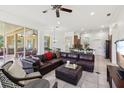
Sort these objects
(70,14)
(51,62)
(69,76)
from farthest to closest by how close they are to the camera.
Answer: (70,14)
(51,62)
(69,76)

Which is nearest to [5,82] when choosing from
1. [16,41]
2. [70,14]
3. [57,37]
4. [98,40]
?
[16,41]

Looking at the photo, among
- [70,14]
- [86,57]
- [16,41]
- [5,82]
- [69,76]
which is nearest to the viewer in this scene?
[5,82]

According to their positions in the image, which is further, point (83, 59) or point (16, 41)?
point (16, 41)

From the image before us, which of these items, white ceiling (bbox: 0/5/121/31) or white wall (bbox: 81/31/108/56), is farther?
white wall (bbox: 81/31/108/56)

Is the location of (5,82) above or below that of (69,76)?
above

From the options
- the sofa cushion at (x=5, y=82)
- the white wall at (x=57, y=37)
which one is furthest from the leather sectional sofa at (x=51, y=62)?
the white wall at (x=57, y=37)

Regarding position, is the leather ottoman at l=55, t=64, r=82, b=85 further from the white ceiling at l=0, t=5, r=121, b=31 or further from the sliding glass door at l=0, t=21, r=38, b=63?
the sliding glass door at l=0, t=21, r=38, b=63

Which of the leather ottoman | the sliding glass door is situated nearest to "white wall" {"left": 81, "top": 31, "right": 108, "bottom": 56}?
the sliding glass door

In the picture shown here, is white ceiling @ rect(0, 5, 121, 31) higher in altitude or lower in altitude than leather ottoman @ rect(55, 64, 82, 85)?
higher

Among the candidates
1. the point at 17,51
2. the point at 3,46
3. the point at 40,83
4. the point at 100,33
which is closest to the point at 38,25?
the point at 17,51

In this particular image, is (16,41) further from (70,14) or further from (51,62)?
(70,14)

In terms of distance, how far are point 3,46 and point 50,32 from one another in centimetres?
423

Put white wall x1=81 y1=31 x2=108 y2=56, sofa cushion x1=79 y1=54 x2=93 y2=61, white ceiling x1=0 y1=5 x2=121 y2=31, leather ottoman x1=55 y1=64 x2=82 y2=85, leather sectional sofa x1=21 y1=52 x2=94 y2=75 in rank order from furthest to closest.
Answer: white wall x1=81 y1=31 x2=108 y2=56
sofa cushion x1=79 y1=54 x2=93 y2=61
white ceiling x1=0 y1=5 x2=121 y2=31
leather sectional sofa x1=21 y1=52 x2=94 y2=75
leather ottoman x1=55 y1=64 x2=82 y2=85

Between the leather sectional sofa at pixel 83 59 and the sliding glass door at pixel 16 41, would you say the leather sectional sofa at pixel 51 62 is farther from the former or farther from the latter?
the sliding glass door at pixel 16 41
